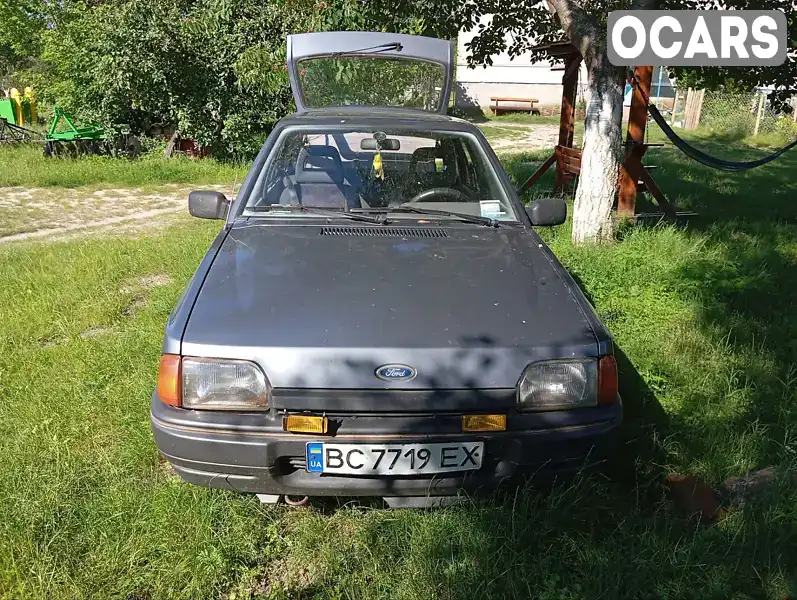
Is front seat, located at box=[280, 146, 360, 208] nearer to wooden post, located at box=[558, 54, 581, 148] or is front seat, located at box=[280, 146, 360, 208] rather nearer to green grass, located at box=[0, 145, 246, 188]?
wooden post, located at box=[558, 54, 581, 148]

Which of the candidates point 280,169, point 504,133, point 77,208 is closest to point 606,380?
point 280,169

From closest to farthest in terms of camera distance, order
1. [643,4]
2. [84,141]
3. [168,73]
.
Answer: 1. [643,4]
2. [168,73]
3. [84,141]

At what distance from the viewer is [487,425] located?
88.4 inches

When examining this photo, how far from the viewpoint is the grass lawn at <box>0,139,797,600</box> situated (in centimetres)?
224

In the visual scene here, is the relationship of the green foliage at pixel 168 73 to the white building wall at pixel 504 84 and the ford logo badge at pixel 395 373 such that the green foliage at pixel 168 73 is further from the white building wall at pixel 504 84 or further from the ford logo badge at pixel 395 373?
the white building wall at pixel 504 84

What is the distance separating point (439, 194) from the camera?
358 centimetres

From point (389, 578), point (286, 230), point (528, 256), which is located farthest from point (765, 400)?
point (286, 230)

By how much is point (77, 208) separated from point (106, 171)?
2822mm

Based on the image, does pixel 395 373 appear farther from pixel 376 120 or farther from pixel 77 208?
pixel 77 208

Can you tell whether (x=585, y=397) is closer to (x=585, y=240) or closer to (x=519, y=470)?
(x=519, y=470)

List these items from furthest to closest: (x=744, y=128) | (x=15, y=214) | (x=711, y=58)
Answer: (x=744, y=128) → (x=15, y=214) → (x=711, y=58)

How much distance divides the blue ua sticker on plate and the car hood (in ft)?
0.69

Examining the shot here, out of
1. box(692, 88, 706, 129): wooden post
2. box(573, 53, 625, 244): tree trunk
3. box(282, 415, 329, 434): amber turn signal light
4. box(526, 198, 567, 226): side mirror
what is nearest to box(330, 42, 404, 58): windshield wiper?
box(573, 53, 625, 244): tree trunk

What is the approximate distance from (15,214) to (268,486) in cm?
839
